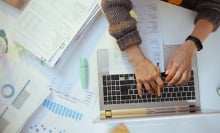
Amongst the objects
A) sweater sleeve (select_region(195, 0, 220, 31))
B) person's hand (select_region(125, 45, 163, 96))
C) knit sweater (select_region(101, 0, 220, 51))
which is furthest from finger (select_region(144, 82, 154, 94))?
sweater sleeve (select_region(195, 0, 220, 31))

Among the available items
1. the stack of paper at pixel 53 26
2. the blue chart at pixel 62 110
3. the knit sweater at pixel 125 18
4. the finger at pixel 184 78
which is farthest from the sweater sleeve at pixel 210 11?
the blue chart at pixel 62 110

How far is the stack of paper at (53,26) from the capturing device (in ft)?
2.98

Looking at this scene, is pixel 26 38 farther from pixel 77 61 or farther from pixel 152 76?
pixel 152 76

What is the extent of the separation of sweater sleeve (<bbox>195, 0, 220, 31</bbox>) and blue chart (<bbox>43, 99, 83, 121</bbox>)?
1.52 ft

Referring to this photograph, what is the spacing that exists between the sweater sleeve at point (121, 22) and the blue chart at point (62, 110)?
10.0 inches

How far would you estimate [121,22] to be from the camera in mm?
835

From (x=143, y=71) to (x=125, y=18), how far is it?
161 mm

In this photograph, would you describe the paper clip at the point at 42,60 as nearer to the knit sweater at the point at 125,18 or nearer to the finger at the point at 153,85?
the knit sweater at the point at 125,18

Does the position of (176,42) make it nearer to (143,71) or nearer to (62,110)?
(143,71)

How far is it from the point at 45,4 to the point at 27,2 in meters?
0.06

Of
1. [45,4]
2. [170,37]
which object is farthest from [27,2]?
[170,37]

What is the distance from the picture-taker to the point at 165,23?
925mm

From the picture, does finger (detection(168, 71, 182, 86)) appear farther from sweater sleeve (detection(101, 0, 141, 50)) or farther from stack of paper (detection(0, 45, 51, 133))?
stack of paper (detection(0, 45, 51, 133))

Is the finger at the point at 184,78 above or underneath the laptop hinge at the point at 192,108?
above
